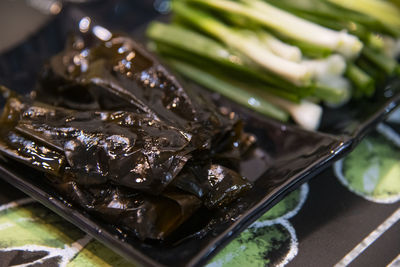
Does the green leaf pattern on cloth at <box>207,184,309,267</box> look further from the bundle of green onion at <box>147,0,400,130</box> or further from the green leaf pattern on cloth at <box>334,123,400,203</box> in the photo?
the bundle of green onion at <box>147,0,400,130</box>

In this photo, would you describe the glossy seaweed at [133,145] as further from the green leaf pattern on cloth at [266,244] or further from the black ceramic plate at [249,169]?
the green leaf pattern on cloth at [266,244]

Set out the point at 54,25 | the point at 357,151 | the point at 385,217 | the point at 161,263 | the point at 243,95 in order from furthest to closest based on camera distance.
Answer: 1. the point at 54,25
2. the point at 243,95
3. the point at 357,151
4. the point at 385,217
5. the point at 161,263

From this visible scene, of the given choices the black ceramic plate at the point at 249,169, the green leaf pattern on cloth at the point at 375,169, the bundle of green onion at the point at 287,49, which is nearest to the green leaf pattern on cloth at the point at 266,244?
the black ceramic plate at the point at 249,169

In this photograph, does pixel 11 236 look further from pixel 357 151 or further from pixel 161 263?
pixel 357 151

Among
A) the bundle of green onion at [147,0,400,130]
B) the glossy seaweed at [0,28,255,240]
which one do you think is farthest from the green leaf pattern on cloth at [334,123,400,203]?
the glossy seaweed at [0,28,255,240]

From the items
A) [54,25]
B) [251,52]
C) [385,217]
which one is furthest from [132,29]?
[385,217]

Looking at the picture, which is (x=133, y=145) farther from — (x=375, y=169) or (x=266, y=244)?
(x=375, y=169)
